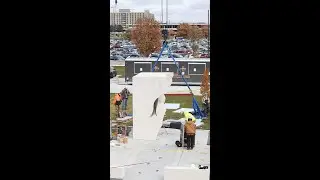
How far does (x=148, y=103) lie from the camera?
7969mm

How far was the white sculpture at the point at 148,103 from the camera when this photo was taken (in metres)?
7.75

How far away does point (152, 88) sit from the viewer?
310 inches

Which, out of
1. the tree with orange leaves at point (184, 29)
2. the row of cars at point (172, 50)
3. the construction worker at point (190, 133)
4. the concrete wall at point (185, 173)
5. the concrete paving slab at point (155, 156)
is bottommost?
the concrete paving slab at point (155, 156)

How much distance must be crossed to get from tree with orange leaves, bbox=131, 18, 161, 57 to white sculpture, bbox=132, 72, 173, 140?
369 centimetres

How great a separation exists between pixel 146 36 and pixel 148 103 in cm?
420

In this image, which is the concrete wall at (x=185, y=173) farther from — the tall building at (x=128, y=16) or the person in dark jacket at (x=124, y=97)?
the tall building at (x=128, y=16)

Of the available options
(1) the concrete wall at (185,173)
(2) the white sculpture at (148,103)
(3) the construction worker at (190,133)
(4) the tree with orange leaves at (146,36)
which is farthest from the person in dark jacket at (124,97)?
(1) the concrete wall at (185,173)

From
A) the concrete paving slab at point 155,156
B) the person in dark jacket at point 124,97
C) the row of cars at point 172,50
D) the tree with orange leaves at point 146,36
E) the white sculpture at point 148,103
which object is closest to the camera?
the concrete paving slab at point 155,156

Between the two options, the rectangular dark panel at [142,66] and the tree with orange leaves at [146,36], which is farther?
the tree with orange leaves at [146,36]

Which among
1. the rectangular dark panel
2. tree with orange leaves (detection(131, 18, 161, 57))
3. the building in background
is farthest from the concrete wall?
tree with orange leaves (detection(131, 18, 161, 57))

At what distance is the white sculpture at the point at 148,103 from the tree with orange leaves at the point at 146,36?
369cm

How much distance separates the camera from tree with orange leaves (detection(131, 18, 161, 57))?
1162 centimetres
